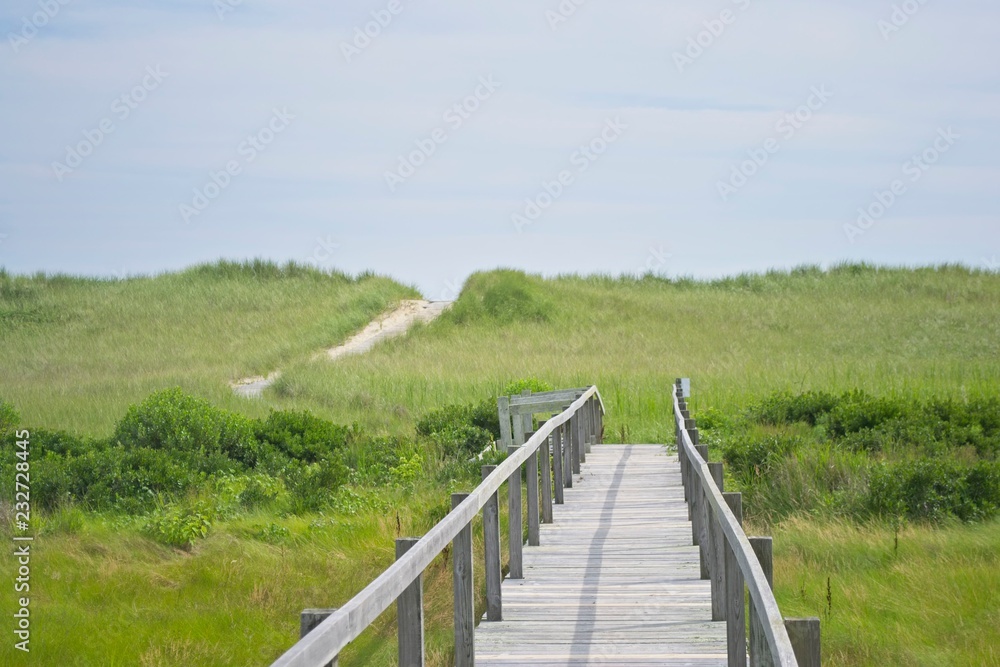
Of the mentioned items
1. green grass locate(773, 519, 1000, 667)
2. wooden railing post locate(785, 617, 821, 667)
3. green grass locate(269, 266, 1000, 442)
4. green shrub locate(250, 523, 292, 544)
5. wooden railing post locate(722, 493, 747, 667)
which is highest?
green grass locate(269, 266, 1000, 442)

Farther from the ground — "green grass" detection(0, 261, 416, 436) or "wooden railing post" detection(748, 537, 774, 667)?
"green grass" detection(0, 261, 416, 436)

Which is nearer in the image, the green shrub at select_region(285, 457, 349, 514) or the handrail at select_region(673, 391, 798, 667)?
the handrail at select_region(673, 391, 798, 667)

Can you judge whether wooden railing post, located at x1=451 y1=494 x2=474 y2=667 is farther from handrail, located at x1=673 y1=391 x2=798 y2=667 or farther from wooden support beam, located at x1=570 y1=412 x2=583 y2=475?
wooden support beam, located at x1=570 y1=412 x2=583 y2=475

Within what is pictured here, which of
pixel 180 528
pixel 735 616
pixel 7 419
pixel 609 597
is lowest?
pixel 609 597

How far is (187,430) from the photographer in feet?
58.2

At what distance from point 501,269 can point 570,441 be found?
41.5 m

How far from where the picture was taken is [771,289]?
5953cm

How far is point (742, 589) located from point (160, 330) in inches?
1790

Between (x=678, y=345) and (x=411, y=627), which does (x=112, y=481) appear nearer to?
(x=411, y=627)

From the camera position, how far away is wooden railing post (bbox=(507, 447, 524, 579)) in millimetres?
7649

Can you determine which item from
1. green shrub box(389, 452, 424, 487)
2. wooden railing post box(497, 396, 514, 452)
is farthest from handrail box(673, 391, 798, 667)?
wooden railing post box(497, 396, 514, 452)

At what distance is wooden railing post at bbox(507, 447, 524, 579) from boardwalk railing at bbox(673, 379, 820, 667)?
4.44 ft

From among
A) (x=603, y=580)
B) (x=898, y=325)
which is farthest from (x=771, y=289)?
(x=603, y=580)

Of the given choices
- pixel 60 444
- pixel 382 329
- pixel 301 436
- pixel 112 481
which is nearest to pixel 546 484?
pixel 112 481
